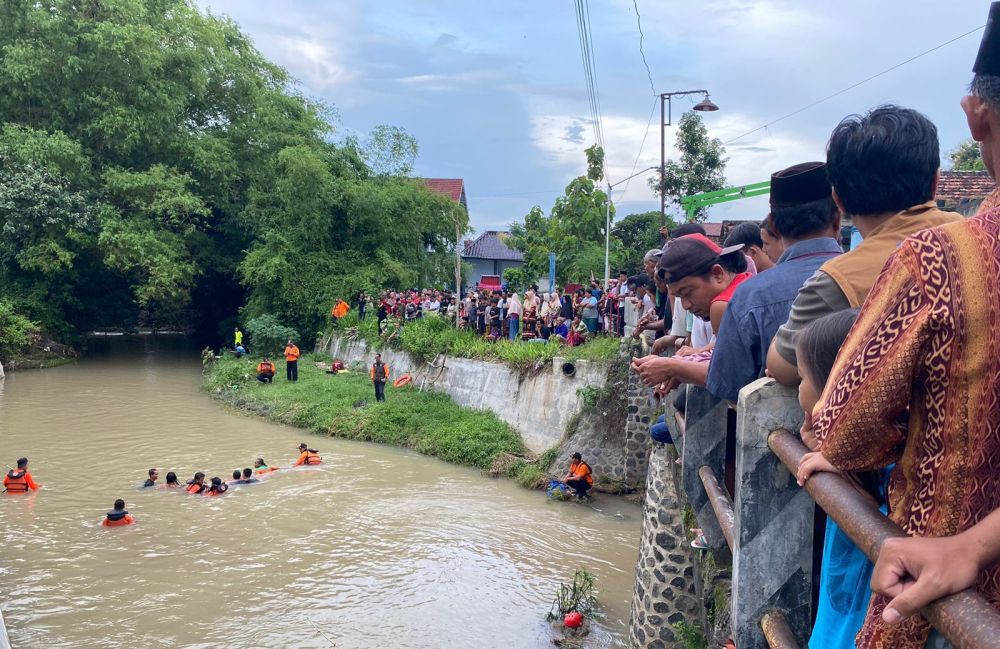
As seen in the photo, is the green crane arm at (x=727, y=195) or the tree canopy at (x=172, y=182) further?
the tree canopy at (x=172, y=182)

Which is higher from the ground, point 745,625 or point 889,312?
point 889,312

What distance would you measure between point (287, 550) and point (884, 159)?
38.8ft

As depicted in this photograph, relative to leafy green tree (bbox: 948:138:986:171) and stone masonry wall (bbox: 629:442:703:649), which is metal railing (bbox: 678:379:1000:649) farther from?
leafy green tree (bbox: 948:138:986:171)

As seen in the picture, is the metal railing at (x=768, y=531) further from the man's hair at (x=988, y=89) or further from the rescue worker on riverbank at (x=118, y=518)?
the rescue worker on riverbank at (x=118, y=518)

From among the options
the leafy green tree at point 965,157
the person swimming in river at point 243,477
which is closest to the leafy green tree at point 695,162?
the leafy green tree at point 965,157

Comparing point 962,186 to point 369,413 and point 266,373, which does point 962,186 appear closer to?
point 369,413

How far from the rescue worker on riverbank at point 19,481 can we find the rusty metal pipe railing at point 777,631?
15.3 meters

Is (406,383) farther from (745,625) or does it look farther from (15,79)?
(745,625)

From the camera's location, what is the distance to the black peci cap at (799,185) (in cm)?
291

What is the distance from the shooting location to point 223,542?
12.4 meters

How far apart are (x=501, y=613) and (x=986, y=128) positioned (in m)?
9.61

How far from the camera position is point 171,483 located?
1471 cm

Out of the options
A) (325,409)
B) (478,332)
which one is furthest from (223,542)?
(478,332)

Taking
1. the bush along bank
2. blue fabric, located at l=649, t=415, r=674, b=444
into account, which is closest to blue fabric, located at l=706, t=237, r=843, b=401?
blue fabric, located at l=649, t=415, r=674, b=444
